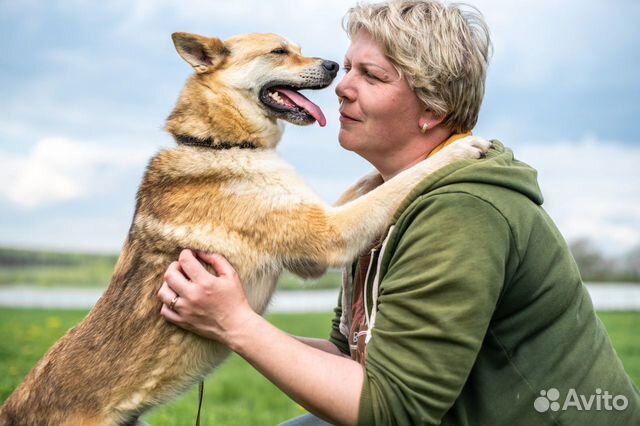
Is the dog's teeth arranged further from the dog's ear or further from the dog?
the dog's ear

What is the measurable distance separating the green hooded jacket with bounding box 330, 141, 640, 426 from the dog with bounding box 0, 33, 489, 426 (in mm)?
438

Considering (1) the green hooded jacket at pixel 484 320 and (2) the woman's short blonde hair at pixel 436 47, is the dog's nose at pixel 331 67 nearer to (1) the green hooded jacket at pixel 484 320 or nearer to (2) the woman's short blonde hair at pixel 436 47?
(2) the woman's short blonde hair at pixel 436 47

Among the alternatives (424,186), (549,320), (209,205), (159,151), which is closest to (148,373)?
(209,205)

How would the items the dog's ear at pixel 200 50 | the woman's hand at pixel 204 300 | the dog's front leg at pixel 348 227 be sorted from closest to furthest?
the woman's hand at pixel 204 300 → the dog's front leg at pixel 348 227 → the dog's ear at pixel 200 50

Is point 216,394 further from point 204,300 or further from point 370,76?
point 370,76

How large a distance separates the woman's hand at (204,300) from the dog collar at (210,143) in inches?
29.4

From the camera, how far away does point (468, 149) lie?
2.64 meters

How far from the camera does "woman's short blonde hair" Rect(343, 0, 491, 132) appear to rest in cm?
262

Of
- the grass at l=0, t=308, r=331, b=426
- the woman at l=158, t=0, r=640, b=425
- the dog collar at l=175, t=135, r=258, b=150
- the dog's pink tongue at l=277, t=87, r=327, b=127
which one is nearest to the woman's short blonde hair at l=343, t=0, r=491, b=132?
the woman at l=158, t=0, r=640, b=425

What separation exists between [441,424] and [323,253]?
0.92 m

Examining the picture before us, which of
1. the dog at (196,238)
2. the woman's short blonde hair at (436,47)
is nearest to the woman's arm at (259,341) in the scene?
the dog at (196,238)

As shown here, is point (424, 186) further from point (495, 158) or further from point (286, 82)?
point (286, 82)

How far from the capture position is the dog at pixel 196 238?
2.78 meters

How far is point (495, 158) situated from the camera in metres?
2.45
